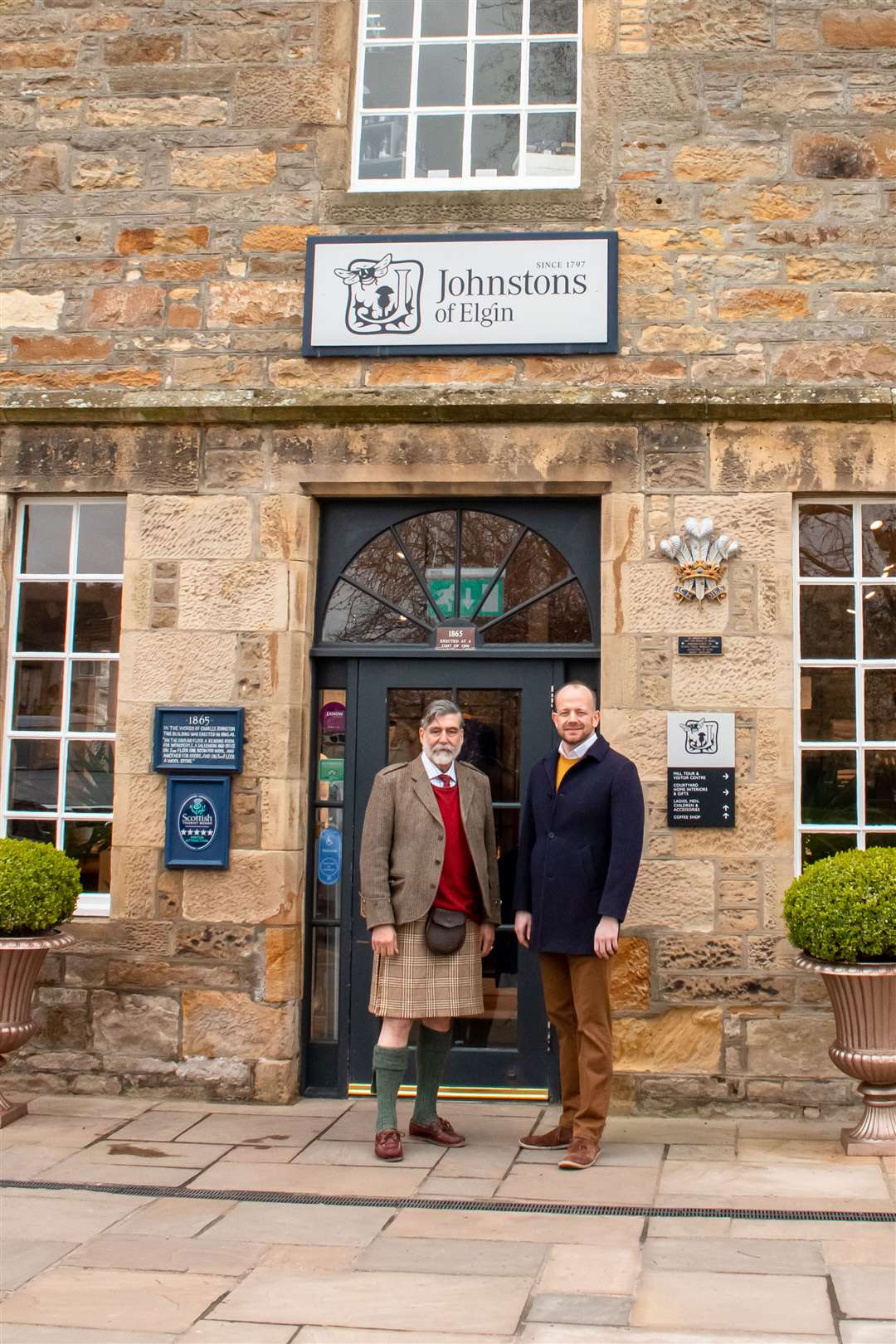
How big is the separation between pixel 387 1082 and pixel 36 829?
2.41m

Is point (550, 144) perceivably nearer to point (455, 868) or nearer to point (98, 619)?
point (98, 619)

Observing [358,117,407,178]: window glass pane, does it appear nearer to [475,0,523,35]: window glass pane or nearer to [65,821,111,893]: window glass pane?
[475,0,523,35]: window glass pane

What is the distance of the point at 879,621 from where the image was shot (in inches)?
253

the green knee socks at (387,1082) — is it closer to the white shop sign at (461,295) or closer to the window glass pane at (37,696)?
the window glass pane at (37,696)

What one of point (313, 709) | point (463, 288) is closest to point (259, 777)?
point (313, 709)

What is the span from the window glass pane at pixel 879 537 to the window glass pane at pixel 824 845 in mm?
1269

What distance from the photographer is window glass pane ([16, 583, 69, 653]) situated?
6832mm

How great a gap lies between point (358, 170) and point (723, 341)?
2.07m

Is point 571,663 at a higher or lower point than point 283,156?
lower

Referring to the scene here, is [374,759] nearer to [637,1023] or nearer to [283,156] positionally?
[637,1023]

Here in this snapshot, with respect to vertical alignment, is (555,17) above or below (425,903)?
above

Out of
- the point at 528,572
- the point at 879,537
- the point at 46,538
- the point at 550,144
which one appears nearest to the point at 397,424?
the point at 528,572

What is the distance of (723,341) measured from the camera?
6.45m

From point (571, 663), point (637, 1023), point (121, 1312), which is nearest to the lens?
point (121, 1312)
